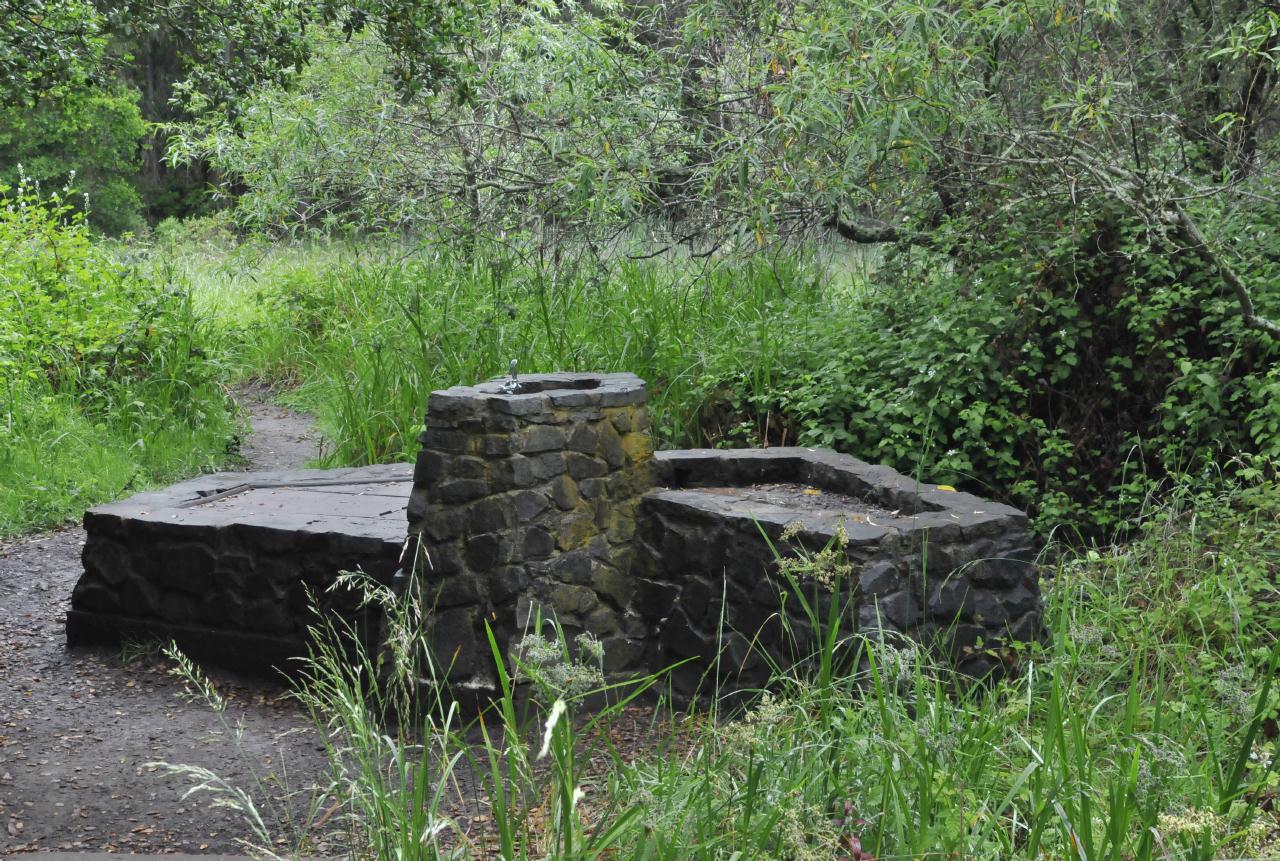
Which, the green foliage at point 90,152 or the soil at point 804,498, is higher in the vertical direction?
the green foliage at point 90,152

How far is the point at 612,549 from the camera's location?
16.4ft

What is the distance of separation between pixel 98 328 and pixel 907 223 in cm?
576

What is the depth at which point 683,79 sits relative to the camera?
788 centimetres

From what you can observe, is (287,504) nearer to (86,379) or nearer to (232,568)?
(232,568)

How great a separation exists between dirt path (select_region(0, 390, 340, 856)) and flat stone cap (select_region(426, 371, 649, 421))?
4.24 ft

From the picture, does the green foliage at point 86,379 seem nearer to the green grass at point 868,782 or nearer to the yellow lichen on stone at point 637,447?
the yellow lichen on stone at point 637,447

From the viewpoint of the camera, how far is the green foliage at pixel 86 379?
7922 mm

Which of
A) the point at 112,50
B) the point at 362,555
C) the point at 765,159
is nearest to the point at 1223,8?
the point at 765,159

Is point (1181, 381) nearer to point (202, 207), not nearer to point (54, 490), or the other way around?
point (54, 490)

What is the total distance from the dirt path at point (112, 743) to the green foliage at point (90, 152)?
18.4 m

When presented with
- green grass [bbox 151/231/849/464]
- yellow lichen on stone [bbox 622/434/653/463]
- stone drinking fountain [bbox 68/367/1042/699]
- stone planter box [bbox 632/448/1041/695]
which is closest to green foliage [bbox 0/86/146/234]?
green grass [bbox 151/231/849/464]

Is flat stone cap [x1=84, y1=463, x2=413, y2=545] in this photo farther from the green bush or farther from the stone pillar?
the green bush

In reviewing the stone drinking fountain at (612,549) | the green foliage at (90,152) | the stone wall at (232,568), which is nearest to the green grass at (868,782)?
the stone drinking fountain at (612,549)

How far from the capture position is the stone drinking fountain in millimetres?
4461
